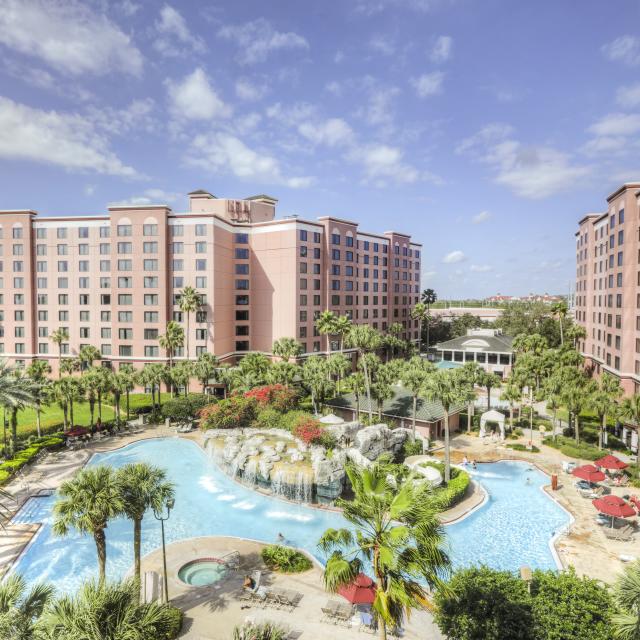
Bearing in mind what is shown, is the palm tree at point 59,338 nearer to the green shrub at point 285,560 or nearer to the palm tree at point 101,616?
the green shrub at point 285,560

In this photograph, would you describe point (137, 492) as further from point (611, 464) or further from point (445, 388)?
point (611, 464)

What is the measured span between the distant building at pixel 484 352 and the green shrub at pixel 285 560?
206ft

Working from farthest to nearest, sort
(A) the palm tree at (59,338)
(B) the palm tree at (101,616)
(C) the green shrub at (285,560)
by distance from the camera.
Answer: (A) the palm tree at (59,338) → (C) the green shrub at (285,560) → (B) the palm tree at (101,616)

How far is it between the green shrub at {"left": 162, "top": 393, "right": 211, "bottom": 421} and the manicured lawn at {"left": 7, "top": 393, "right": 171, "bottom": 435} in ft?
19.4

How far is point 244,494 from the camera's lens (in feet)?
105

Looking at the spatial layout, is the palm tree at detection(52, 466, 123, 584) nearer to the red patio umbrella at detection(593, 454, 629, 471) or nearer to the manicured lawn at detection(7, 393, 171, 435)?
the manicured lawn at detection(7, 393, 171, 435)

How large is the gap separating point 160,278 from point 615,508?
5982cm

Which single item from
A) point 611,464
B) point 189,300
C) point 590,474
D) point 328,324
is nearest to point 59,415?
point 189,300

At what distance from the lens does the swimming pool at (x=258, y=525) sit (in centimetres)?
2312

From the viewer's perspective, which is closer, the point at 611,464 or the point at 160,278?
the point at 611,464

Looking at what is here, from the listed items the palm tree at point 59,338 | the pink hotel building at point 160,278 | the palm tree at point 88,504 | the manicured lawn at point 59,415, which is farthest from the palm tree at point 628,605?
the palm tree at point 59,338

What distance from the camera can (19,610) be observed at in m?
12.0

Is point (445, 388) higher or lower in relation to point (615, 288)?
lower

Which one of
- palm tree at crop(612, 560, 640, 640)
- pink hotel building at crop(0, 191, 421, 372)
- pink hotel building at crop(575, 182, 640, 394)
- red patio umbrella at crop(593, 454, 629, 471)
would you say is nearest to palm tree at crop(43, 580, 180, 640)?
palm tree at crop(612, 560, 640, 640)
